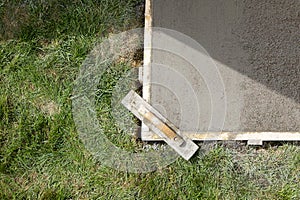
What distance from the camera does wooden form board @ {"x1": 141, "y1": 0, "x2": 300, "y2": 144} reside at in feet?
8.39

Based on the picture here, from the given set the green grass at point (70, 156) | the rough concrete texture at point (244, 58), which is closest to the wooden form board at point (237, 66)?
the rough concrete texture at point (244, 58)

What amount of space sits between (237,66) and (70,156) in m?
1.01

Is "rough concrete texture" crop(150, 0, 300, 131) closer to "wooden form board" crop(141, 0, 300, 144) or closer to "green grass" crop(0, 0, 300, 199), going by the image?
"wooden form board" crop(141, 0, 300, 144)

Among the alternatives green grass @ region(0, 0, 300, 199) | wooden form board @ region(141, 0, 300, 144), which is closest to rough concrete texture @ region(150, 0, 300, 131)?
wooden form board @ region(141, 0, 300, 144)

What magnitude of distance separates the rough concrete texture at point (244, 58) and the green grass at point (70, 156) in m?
0.19

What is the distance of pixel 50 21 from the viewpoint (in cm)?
272

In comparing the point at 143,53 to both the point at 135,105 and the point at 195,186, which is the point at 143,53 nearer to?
the point at 135,105

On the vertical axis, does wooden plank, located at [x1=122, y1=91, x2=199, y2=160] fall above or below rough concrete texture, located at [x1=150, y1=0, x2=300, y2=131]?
below

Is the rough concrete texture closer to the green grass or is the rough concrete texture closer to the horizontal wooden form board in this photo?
the horizontal wooden form board

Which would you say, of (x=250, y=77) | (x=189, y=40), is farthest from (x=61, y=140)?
(x=250, y=77)

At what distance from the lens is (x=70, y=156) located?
8.62 ft

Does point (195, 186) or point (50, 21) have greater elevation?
point (50, 21)

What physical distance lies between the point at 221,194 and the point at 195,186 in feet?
A: 0.48

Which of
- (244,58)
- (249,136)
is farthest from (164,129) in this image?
(244,58)
